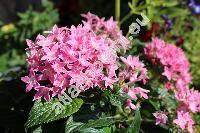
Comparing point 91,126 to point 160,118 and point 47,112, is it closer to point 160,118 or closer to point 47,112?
point 47,112

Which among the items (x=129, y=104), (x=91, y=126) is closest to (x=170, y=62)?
(x=129, y=104)

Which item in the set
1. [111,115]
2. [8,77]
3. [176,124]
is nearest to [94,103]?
[111,115]

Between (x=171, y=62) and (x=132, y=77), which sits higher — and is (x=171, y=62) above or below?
above

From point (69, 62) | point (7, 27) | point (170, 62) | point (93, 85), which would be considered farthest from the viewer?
point (7, 27)

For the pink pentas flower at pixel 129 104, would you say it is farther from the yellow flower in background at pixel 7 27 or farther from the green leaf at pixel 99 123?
the yellow flower in background at pixel 7 27

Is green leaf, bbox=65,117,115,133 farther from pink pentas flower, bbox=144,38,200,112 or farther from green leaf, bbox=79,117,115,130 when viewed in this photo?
pink pentas flower, bbox=144,38,200,112

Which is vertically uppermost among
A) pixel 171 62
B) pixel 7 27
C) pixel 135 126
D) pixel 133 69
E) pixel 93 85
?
pixel 7 27
